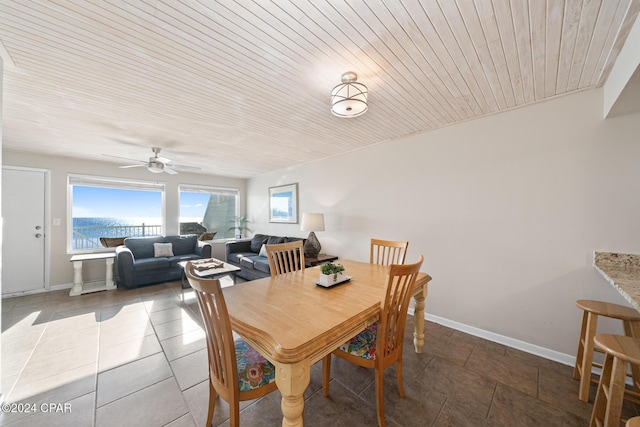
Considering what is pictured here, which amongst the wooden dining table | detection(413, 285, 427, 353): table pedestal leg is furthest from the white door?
detection(413, 285, 427, 353): table pedestal leg

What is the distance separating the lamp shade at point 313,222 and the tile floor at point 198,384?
6.54 feet

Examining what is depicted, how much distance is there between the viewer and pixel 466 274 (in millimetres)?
2604

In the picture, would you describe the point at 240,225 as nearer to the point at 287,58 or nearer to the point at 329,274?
the point at 329,274

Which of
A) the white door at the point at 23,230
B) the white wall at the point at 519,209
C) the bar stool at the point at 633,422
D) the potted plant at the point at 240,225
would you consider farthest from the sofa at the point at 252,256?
the bar stool at the point at 633,422

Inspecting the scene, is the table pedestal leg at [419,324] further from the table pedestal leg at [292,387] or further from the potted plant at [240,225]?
the potted plant at [240,225]

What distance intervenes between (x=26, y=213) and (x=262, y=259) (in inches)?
156

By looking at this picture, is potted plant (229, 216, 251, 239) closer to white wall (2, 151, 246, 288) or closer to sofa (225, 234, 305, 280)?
sofa (225, 234, 305, 280)

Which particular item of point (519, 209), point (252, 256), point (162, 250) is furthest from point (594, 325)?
point (162, 250)

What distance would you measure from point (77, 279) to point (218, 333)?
4.45 metres

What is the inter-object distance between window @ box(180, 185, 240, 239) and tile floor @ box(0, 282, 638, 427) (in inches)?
127

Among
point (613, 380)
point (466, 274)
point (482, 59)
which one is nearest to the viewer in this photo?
point (613, 380)

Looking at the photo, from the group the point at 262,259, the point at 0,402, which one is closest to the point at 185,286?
the point at 262,259

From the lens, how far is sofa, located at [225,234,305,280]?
13.4ft

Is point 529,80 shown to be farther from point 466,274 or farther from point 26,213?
point 26,213
